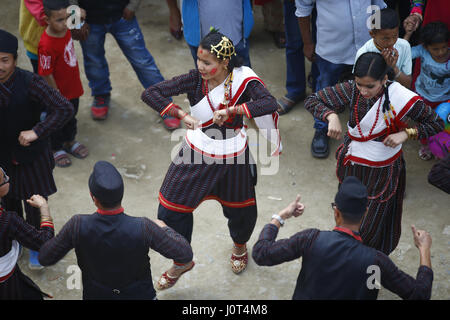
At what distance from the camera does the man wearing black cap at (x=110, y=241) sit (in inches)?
116

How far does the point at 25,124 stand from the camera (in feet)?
13.0

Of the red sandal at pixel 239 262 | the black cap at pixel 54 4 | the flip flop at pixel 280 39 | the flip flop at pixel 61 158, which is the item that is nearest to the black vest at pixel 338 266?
the red sandal at pixel 239 262

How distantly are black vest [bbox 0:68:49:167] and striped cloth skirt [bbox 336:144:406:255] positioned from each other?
6.68ft

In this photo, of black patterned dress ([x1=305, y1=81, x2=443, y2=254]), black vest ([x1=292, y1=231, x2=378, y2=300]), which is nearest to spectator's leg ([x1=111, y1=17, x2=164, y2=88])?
black patterned dress ([x1=305, y1=81, x2=443, y2=254])

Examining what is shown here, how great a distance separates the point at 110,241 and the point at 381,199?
184 centimetres

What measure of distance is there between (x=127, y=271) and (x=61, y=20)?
2.49 meters

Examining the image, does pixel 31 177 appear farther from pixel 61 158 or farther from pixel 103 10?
pixel 103 10

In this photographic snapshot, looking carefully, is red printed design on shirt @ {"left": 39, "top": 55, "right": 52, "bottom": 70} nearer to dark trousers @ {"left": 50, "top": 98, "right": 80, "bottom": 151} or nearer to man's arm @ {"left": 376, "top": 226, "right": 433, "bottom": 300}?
dark trousers @ {"left": 50, "top": 98, "right": 80, "bottom": 151}

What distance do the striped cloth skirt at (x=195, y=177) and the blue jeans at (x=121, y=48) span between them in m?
2.08

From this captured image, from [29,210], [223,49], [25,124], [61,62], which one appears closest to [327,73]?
[223,49]

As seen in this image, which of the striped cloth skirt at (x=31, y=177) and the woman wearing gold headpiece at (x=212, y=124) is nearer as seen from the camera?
the woman wearing gold headpiece at (x=212, y=124)

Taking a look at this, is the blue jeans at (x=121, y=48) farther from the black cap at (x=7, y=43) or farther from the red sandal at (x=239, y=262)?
the red sandal at (x=239, y=262)

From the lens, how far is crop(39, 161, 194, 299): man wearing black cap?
9.70ft

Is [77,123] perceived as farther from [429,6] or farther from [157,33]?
[429,6]
